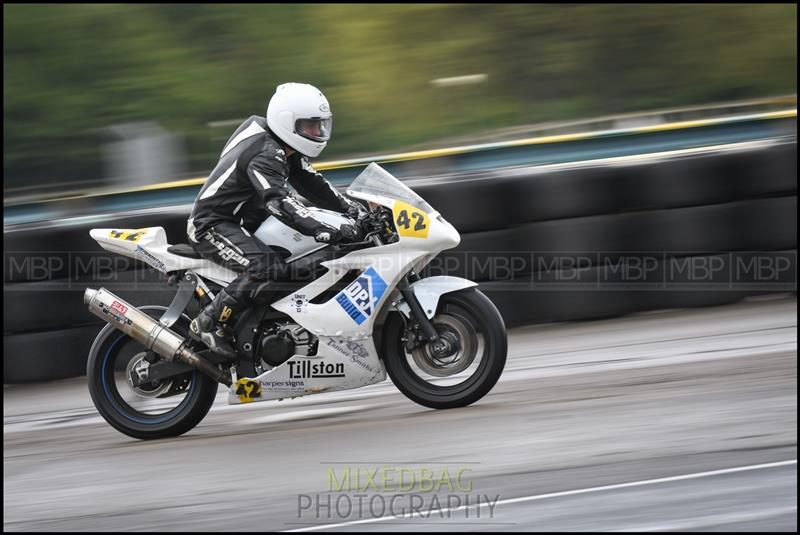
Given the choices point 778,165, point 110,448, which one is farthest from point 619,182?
point 110,448

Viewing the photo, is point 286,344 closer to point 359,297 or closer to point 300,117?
point 359,297

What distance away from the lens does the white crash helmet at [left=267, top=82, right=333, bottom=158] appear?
621cm

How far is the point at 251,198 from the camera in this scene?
642 cm

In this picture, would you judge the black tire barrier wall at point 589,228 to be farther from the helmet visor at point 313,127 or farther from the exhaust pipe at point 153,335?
the helmet visor at point 313,127

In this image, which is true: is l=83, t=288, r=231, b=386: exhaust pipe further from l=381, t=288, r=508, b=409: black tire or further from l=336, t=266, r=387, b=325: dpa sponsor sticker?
l=381, t=288, r=508, b=409: black tire

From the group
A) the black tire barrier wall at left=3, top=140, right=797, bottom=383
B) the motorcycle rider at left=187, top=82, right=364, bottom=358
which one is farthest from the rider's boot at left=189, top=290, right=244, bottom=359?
the black tire barrier wall at left=3, top=140, right=797, bottom=383

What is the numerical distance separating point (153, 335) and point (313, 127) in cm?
152

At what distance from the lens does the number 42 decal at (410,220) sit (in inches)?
242

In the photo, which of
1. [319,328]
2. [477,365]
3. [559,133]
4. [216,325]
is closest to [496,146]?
[559,133]

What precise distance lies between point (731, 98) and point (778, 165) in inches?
529

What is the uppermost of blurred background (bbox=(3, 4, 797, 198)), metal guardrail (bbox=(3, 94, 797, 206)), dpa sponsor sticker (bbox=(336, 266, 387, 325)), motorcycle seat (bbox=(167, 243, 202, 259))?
blurred background (bbox=(3, 4, 797, 198))

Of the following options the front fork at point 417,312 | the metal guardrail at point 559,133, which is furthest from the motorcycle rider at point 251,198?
the metal guardrail at point 559,133

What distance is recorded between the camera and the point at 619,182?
29.2 feet

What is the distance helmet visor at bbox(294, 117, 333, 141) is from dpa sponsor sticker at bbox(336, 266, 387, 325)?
0.82 meters
